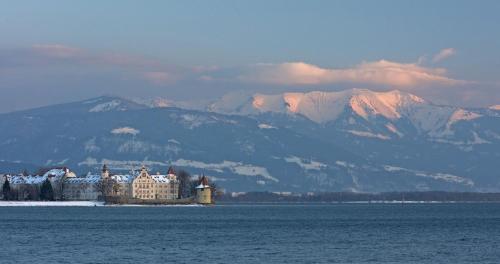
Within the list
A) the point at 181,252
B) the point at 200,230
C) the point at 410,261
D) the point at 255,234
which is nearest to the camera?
the point at 410,261

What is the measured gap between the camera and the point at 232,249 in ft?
347

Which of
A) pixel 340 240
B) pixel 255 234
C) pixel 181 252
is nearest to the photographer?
pixel 181 252

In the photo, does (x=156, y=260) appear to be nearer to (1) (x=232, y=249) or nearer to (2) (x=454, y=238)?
(1) (x=232, y=249)

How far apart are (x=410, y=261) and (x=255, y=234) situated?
40881mm

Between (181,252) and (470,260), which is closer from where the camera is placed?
(470,260)

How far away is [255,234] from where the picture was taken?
132m

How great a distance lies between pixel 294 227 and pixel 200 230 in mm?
14122

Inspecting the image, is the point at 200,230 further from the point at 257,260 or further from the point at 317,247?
the point at 257,260

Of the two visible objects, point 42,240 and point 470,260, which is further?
point 42,240

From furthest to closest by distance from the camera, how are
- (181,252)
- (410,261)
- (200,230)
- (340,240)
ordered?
(200,230) < (340,240) < (181,252) < (410,261)

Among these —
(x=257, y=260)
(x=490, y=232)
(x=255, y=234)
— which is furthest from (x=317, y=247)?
(x=490, y=232)

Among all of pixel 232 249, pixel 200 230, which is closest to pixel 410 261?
pixel 232 249

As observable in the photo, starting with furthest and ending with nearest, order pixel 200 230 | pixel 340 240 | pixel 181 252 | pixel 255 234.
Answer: pixel 200 230 < pixel 255 234 < pixel 340 240 < pixel 181 252

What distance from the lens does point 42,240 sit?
119 m
